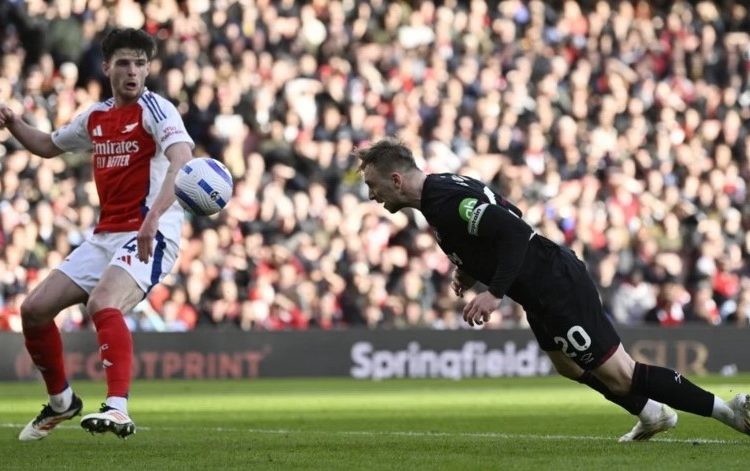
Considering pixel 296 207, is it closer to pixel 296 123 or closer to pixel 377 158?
pixel 296 123

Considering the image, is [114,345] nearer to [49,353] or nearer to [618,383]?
[49,353]

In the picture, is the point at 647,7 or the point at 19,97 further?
the point at 647,7

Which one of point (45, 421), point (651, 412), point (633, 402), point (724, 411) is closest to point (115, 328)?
point (45, 421)

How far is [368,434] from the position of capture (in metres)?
11.0

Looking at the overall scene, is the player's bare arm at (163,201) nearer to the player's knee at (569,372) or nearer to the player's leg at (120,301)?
the player's leg at (120,301)

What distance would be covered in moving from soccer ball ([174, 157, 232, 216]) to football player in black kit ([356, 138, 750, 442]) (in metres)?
1.21

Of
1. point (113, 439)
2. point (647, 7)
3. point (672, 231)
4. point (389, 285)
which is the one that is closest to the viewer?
point (113, 439)

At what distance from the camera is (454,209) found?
8.80m

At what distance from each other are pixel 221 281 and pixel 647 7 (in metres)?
12.0

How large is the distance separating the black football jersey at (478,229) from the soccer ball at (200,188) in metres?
1.55

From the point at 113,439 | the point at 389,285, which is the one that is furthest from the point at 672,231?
the point at 113,439

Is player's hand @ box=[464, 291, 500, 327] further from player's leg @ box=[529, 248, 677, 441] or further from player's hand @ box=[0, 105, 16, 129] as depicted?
player's hand @ box=[0, 105, 16, 129]

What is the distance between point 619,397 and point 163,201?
9.98 feet

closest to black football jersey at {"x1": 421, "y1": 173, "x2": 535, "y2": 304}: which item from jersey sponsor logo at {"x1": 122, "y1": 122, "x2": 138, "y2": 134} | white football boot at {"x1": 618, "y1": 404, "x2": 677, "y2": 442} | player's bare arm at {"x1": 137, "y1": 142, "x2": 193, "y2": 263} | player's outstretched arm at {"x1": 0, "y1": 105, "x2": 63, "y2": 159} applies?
white football boot at {"x1": 618, "y1": 404, "x2": 677, "y2": 442}
